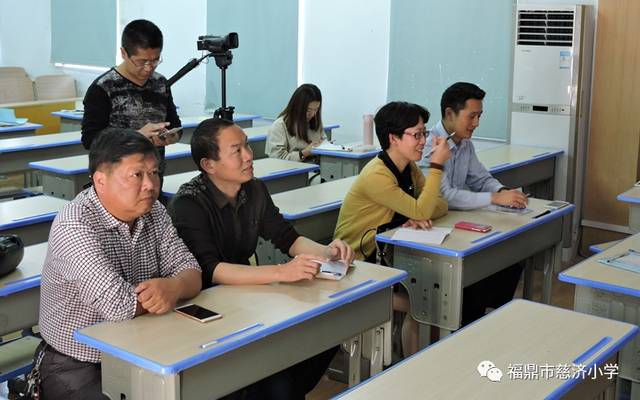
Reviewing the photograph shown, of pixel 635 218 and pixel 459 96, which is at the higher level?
pixel 459 96

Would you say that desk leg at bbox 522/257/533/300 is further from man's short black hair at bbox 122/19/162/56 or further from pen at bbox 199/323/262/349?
pen at bbox 199/323/262/349

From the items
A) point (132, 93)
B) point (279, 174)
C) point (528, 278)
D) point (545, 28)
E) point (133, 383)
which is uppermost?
point (545, 28)

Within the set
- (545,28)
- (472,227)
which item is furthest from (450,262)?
(545,28)

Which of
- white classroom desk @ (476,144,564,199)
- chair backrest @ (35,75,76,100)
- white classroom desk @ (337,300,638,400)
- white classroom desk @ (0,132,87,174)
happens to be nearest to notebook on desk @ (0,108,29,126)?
white classroom desk @ (0,132,87,174)

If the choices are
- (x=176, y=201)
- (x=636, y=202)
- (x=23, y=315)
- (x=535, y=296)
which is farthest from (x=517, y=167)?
(x=23, y=315)

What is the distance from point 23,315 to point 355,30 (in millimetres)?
4377

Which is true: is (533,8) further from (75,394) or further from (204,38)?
(75,394)

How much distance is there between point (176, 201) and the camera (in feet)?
8.79

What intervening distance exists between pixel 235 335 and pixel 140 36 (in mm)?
1876

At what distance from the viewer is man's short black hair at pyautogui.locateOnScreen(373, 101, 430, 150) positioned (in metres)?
3.36

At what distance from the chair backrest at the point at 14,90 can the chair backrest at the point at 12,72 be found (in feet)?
0.26

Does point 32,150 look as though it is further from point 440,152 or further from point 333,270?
point 333,270

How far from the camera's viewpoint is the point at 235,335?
6.90 ft

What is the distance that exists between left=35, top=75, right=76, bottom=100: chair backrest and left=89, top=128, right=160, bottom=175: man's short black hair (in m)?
6.69
